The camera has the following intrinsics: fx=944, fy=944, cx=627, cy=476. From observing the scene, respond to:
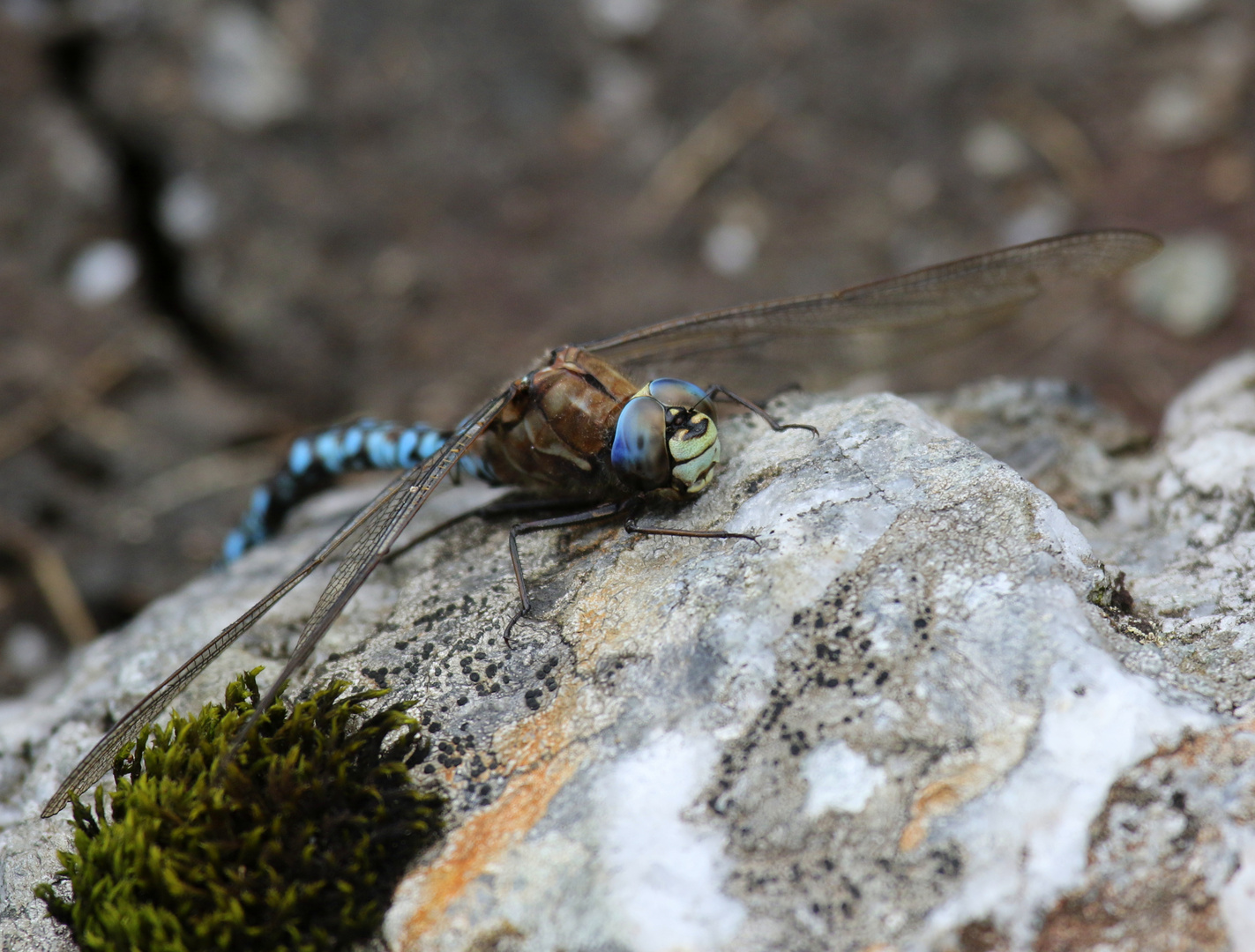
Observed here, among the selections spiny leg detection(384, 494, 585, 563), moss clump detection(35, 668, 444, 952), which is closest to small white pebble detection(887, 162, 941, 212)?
spiny leg detection(384, 494, 585, 563)

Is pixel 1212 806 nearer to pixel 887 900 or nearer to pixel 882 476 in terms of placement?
pixel 887 900

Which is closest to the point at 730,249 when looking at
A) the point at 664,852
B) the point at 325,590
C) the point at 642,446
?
the point at 642,446

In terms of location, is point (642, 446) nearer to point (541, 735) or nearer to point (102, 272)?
point (541, 735)

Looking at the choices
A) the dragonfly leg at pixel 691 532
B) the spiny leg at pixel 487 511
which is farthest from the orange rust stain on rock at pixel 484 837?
the spiny leg at pixel 487 511

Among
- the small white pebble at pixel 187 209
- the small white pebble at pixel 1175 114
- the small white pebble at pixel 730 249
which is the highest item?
the small white pebble at pixel 1175 114

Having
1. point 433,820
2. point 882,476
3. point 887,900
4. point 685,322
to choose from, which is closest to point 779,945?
point 887,900

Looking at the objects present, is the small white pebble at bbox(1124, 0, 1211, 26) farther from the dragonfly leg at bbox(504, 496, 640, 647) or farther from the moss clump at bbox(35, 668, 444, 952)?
the moss clump at bbox(35, 668, 444, 952)

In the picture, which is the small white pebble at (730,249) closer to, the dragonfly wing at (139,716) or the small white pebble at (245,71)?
the small white pebble at (245,71)
